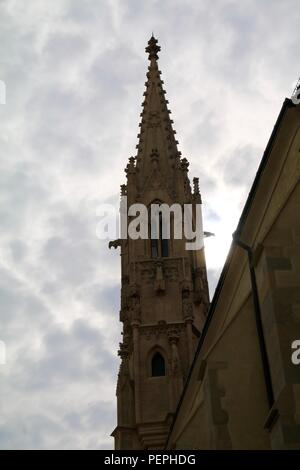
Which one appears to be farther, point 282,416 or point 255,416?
point 255,416

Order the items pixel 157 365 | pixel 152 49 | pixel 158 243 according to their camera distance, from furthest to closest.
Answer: pixel 152 49 → pixel 158 243 → pixel 157 365

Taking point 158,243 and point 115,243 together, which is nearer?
point 158,243

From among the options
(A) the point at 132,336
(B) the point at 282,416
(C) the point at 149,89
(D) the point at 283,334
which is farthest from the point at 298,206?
(C) the point at 149,89

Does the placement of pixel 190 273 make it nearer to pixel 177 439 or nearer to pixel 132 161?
pixel 132 161

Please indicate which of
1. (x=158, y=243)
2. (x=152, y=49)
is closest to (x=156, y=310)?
(x=158, y=243)

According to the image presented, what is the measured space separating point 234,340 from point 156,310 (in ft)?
48.3

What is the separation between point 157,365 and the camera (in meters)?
29.2

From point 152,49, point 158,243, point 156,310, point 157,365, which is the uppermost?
point 152,49

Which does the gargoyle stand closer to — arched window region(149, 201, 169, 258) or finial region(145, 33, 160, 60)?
arched window region(149, 201, 169, 258)

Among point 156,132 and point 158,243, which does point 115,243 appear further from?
point 156,132

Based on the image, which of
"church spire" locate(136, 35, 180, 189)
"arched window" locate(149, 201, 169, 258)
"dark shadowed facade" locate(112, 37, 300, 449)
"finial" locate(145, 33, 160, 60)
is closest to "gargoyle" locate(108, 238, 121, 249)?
"arched window" locate(149, 201, 169, 258)

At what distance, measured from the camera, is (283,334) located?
1230 cm

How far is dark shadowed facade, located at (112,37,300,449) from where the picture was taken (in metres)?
12.6
